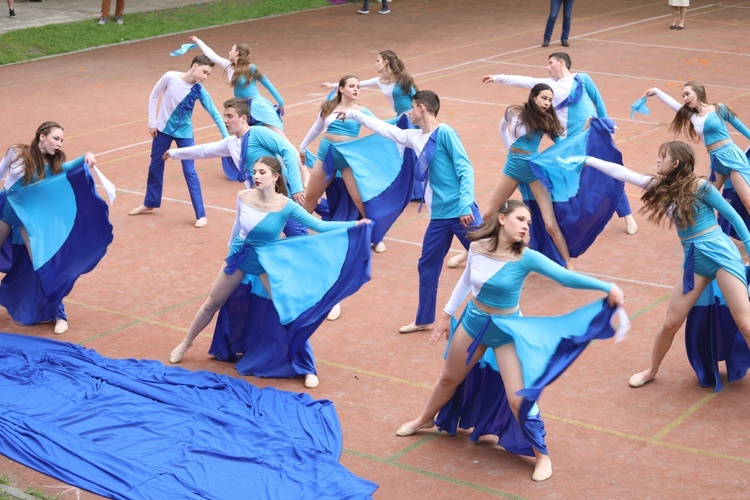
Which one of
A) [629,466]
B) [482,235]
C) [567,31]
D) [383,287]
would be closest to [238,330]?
[383,287]

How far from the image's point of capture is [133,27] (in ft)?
87.2

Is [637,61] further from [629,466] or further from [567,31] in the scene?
[629,466]

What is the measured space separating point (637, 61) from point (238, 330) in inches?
625

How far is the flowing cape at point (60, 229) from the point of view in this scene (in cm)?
944

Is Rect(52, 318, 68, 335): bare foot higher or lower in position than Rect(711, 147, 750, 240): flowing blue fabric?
lower

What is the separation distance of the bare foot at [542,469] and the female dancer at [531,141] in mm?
3898

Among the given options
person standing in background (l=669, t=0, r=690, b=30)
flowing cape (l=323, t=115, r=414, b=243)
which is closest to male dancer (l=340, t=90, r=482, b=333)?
flowing cape (l=323, t=115, r=414, b=243)

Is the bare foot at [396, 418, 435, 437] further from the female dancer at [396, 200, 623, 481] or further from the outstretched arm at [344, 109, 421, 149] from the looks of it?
the outstretched arm at [344, 109, 421, 149]

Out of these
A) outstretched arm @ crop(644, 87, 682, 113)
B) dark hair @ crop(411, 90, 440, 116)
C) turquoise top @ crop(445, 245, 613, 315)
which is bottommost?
turquoise top @ crop(445, 245, 613, 315)

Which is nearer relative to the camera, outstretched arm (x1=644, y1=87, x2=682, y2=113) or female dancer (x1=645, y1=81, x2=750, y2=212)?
female dancer (x1=645, y1=81, x2=750, y2=212)

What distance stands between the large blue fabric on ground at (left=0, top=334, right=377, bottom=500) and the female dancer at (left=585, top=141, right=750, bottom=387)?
290cm

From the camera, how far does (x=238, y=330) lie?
886 centimetres

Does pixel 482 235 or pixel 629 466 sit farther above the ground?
pixel 482 235

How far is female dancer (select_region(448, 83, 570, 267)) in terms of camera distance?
9914 mm
